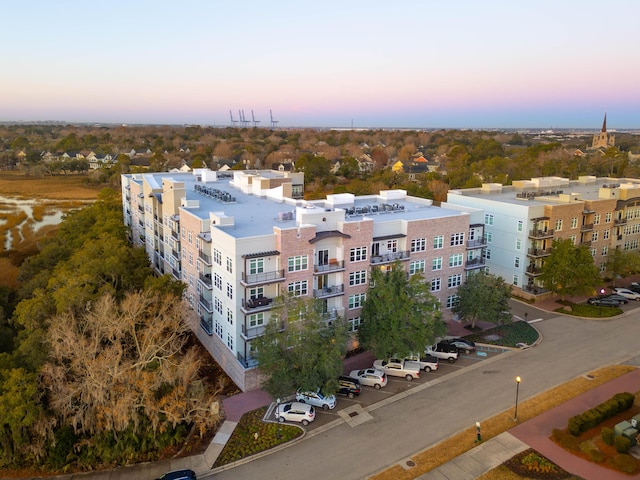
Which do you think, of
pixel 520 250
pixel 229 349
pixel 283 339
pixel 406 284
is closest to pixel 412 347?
pixel 406 284

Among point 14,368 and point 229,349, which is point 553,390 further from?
point 14,368

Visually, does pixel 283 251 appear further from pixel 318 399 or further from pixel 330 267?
pixel 318 399

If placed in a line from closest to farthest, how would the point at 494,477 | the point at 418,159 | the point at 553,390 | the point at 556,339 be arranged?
the point at 494,477
the point at 553,390
the point at 556,339
the point at 418,159

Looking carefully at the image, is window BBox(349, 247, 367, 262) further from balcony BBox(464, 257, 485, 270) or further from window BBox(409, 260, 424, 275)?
balcony BBox(464, 257, 485, 270)

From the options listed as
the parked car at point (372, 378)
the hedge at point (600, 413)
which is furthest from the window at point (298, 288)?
the hedge at point (600, 413)

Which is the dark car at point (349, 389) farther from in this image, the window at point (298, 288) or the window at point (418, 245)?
the window at point (418, 245)

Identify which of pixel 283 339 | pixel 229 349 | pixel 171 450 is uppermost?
pixel 283 339

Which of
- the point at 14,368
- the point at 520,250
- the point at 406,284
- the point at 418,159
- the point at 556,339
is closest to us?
the point at 14,368
